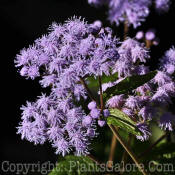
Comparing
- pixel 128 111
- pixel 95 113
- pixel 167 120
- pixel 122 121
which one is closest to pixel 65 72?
pixel 95 113

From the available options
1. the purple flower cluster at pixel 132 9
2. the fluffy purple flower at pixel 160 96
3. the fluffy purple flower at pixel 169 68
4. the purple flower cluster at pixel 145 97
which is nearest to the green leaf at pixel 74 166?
the purple flower cluster at pixel 145 97

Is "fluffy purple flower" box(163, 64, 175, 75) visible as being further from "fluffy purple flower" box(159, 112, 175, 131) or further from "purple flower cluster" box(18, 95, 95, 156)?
"purple flower cluster" box(18, 95, 95, 156)

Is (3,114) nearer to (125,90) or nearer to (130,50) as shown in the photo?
(130,50)

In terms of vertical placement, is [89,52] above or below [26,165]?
above

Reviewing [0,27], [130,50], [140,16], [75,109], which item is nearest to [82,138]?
[75,109]

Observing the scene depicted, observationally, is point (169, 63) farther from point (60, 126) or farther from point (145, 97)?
→ point (60, 126)

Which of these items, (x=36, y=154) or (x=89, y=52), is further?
(x=36, y=154)
